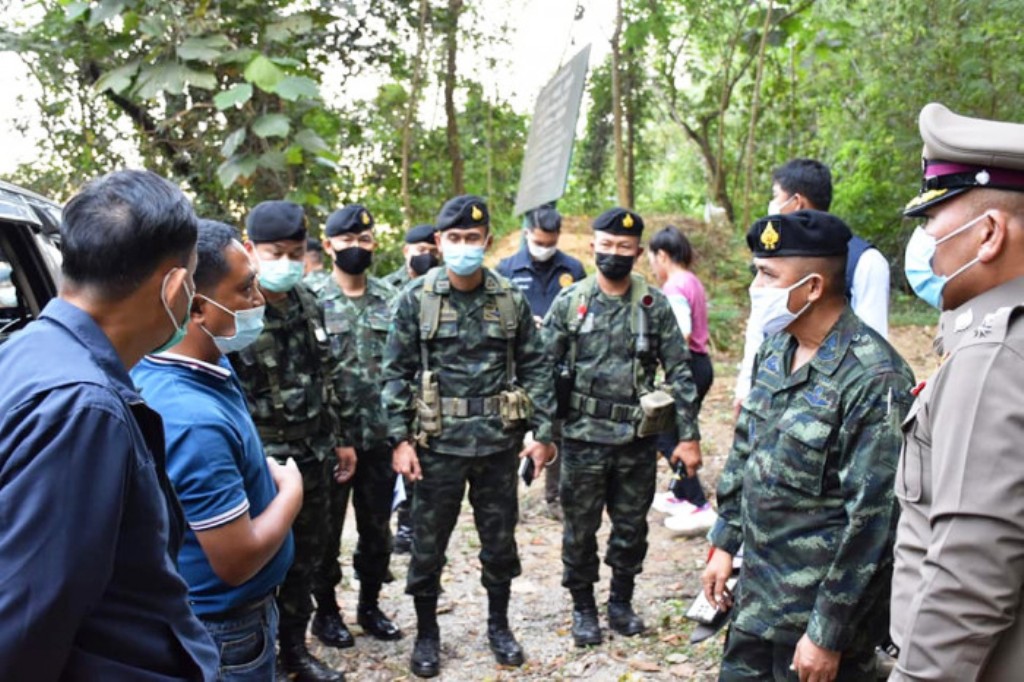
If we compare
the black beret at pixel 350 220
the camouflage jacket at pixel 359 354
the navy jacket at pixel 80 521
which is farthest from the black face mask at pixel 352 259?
the navy jacket at pixel 80 521

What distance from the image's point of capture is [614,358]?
14.2 ft

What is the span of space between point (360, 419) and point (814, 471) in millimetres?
2766

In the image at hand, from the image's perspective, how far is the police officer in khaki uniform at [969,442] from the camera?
1503 millimetres

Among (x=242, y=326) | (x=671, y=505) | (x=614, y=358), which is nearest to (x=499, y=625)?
(x=614, y=358)

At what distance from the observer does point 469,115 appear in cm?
1472

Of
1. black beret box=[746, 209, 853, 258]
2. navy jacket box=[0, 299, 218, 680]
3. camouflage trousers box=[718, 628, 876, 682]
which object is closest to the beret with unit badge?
black beret box=[746, 209, 853, 258]

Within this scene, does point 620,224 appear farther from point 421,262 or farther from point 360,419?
point 421,262

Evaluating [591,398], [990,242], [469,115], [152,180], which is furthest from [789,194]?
[469,115]

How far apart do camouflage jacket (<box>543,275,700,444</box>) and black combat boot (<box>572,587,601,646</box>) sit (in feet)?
2.81

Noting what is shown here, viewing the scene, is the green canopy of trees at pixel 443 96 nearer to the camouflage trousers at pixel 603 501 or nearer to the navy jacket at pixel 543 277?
the navy jacket at pixel 543 277

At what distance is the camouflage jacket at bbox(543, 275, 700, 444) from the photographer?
13.9 feet

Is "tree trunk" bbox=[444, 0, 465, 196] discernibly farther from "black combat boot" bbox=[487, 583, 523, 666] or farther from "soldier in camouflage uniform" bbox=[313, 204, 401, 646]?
"black combat boot" bbox=[487, 583, 523, 666]

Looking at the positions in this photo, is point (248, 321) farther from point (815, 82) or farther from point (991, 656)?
point (815, 82)

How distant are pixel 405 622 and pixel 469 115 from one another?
11.6 meters
